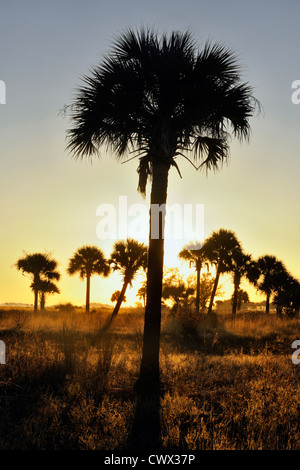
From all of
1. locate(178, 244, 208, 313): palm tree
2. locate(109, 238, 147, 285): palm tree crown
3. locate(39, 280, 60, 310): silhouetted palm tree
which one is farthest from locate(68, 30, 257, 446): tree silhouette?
locate(39, 280, 60, 310): silhouetted palm tree

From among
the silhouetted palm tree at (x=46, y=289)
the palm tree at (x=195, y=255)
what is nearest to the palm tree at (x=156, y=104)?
the palm tree at (x=195, y=255)

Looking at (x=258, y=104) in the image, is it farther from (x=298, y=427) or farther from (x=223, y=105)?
(x=298, y=427)

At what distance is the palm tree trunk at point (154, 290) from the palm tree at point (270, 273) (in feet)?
126

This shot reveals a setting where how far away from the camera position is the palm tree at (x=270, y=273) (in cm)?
4569

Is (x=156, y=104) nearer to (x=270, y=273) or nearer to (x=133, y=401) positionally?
(x=133, y=401)

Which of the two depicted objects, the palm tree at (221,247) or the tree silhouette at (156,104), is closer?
the tree silhouette at (156,104)

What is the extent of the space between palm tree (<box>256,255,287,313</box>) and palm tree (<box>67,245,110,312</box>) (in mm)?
16768

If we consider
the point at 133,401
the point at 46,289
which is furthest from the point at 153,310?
the point at 46,289

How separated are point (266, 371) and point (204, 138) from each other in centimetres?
588

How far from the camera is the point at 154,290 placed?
9.43 metres

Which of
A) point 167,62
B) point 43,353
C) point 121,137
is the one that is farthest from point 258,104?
point 43,353

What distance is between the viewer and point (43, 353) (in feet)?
34.1

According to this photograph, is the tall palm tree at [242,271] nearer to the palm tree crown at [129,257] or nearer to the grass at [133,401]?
the palm tree crown at [129,257]

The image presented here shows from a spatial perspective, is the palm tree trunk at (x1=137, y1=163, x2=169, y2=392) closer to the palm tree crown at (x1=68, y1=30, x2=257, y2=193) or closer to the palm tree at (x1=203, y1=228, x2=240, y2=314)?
the palm tree crown at (x1=68, y1=30, x2=257, y2=193)
